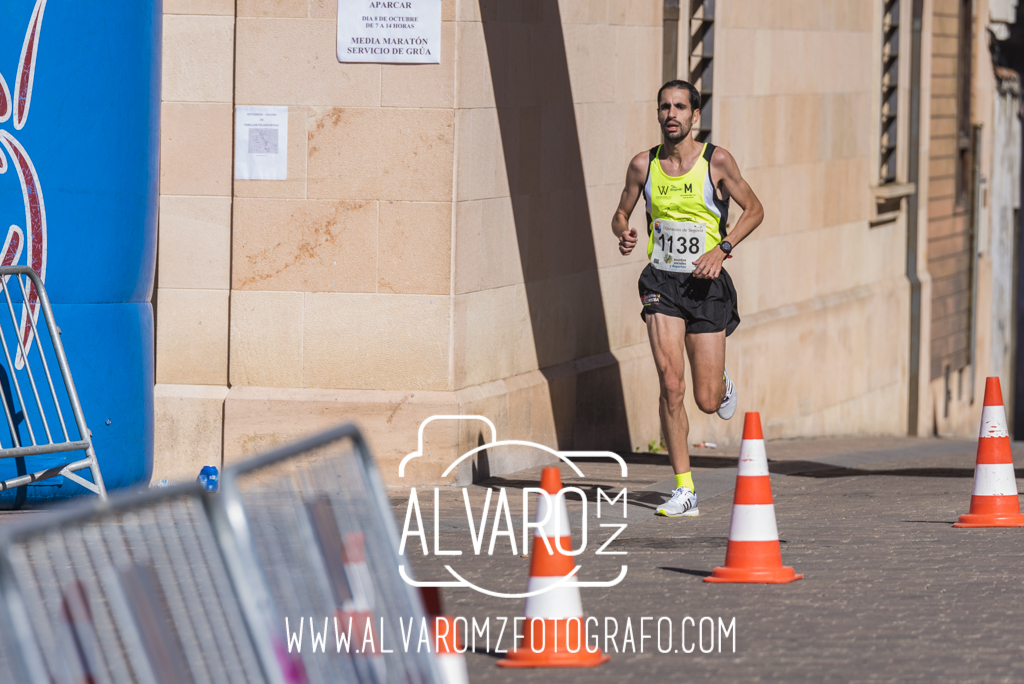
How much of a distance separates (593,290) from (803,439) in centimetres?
413

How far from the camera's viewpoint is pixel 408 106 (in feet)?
28.7

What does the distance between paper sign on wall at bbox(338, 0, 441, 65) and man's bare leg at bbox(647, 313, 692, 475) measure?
1879mm

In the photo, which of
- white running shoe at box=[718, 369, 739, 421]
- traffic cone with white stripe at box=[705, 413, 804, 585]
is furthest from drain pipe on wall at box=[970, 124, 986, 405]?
traffic cone with white stripe at box=[705, 413, 804, 585]

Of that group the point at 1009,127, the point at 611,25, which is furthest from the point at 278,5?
the point at 1009,127

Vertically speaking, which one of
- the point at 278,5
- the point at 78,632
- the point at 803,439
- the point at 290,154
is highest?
the point at 278,5

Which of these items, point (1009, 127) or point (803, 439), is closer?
point (803, 439)

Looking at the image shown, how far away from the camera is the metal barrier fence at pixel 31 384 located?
7.42 meters

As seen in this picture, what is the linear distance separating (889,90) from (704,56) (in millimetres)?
6066

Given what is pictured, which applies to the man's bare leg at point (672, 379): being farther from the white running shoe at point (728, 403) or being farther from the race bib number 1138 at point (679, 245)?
A: the white running shoe at point (728, 403)

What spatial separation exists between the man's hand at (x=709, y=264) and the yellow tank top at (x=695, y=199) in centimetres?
9

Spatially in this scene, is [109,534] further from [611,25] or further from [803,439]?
[803,439]

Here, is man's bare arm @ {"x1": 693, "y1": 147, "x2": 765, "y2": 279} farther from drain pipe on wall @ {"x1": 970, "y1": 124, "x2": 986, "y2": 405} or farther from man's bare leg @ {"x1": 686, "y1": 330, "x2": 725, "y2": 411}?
drain pipe on wall @ {"x1": 970, "y1": 124, "x2": 986, "y2": 405}

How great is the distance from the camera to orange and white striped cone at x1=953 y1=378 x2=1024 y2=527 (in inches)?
305

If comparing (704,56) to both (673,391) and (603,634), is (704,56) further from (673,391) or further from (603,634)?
(603,634)
